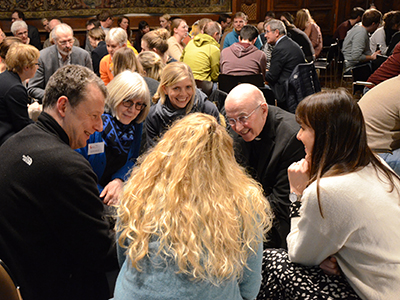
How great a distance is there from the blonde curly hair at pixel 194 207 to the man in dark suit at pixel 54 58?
340 centimetres

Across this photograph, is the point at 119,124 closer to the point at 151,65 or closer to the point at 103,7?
the point at 151,65

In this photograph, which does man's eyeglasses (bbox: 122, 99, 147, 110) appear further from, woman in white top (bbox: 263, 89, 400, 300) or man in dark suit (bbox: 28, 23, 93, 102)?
man in dark suit (bbox: 28, 23, 93, 102)

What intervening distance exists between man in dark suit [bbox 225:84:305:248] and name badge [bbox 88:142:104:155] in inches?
31.2

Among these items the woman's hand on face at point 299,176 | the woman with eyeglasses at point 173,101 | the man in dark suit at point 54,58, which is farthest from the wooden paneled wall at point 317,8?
the woman's hand on face at point 299,176

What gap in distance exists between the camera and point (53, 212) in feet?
5.12

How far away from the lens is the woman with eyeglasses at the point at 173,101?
3.12 m

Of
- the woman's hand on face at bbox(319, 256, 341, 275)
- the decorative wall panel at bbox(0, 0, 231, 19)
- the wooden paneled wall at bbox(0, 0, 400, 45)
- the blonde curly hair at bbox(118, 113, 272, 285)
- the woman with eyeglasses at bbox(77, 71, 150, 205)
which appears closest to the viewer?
the blonde curly hair at bbox(118, 113, 272, 285)

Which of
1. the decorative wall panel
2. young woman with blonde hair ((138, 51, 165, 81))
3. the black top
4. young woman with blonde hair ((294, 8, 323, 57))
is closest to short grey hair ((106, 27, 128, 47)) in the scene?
young woman with blonde hair ((138, 51, 165, 81))

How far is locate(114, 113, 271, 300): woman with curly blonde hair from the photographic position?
4.13 feet

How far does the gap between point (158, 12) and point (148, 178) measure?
34.8 feet

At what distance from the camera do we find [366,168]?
1695mm

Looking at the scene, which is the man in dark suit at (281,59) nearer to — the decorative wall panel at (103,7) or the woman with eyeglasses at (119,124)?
the woman with eyeglasses at (119,124)

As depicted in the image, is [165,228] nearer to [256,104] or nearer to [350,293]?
[350,293]

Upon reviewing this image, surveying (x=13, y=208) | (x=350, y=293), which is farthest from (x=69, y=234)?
(x=350, y=293)
